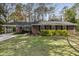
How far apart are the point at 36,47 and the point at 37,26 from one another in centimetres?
37

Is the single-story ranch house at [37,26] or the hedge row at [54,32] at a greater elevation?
the single-story ranch house at [37,26]

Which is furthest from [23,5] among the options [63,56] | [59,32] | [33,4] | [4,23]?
[63,56]

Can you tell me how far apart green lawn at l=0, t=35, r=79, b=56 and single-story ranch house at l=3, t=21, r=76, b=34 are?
0.50 ft

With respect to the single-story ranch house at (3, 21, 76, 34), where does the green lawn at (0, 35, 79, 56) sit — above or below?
below

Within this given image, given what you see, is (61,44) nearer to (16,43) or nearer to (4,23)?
(16,43)

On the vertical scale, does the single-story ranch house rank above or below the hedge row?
above

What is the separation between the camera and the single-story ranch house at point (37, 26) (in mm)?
4035

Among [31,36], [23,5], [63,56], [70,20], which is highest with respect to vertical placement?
[23,5]

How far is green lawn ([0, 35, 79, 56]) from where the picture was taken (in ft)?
13.2

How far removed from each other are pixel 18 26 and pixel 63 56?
3.13ft

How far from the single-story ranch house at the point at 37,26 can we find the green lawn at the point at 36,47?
0.15 m

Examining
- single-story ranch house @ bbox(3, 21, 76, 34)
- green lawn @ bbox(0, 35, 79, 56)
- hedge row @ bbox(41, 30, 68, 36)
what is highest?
single-story ranch house @ bbox(3, 21, 76, 34)

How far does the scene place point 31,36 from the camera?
4125mm

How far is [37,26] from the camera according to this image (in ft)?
13.3
